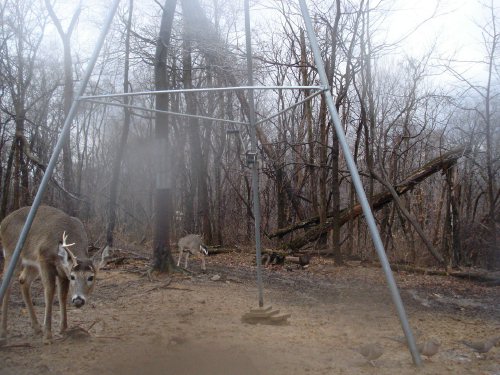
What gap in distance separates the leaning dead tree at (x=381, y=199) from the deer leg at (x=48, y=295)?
870cm

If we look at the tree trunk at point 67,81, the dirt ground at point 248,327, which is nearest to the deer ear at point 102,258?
the dirt ground at point 248,327

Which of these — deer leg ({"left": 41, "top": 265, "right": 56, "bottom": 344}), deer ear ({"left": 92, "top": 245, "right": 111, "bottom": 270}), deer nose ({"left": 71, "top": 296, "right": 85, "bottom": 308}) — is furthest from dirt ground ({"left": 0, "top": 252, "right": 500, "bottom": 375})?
deer ear ({"left": 92, "top": 245, "right": 111, "bottom": 270})

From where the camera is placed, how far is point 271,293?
8.45m

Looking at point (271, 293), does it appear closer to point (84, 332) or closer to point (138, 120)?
point (84, 332)

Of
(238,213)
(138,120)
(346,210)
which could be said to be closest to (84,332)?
(346,210)

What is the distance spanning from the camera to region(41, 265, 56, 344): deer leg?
16.0 ft

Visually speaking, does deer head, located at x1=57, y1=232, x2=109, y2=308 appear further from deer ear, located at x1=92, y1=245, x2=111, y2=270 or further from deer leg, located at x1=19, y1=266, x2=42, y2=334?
deer leg, located at x1=19, y1=266, x2=42, y2=334

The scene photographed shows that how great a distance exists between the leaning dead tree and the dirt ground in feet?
8.55

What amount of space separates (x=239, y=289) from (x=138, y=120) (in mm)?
19259

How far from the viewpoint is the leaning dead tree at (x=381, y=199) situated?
1169 centimetres

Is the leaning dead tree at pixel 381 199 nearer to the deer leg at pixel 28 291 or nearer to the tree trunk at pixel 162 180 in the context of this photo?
the tree trunk at pixel 162 180

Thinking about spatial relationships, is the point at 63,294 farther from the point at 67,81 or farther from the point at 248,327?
the point at 67,81

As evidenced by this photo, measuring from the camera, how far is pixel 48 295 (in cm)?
496

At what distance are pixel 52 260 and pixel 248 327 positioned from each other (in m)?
2.40
